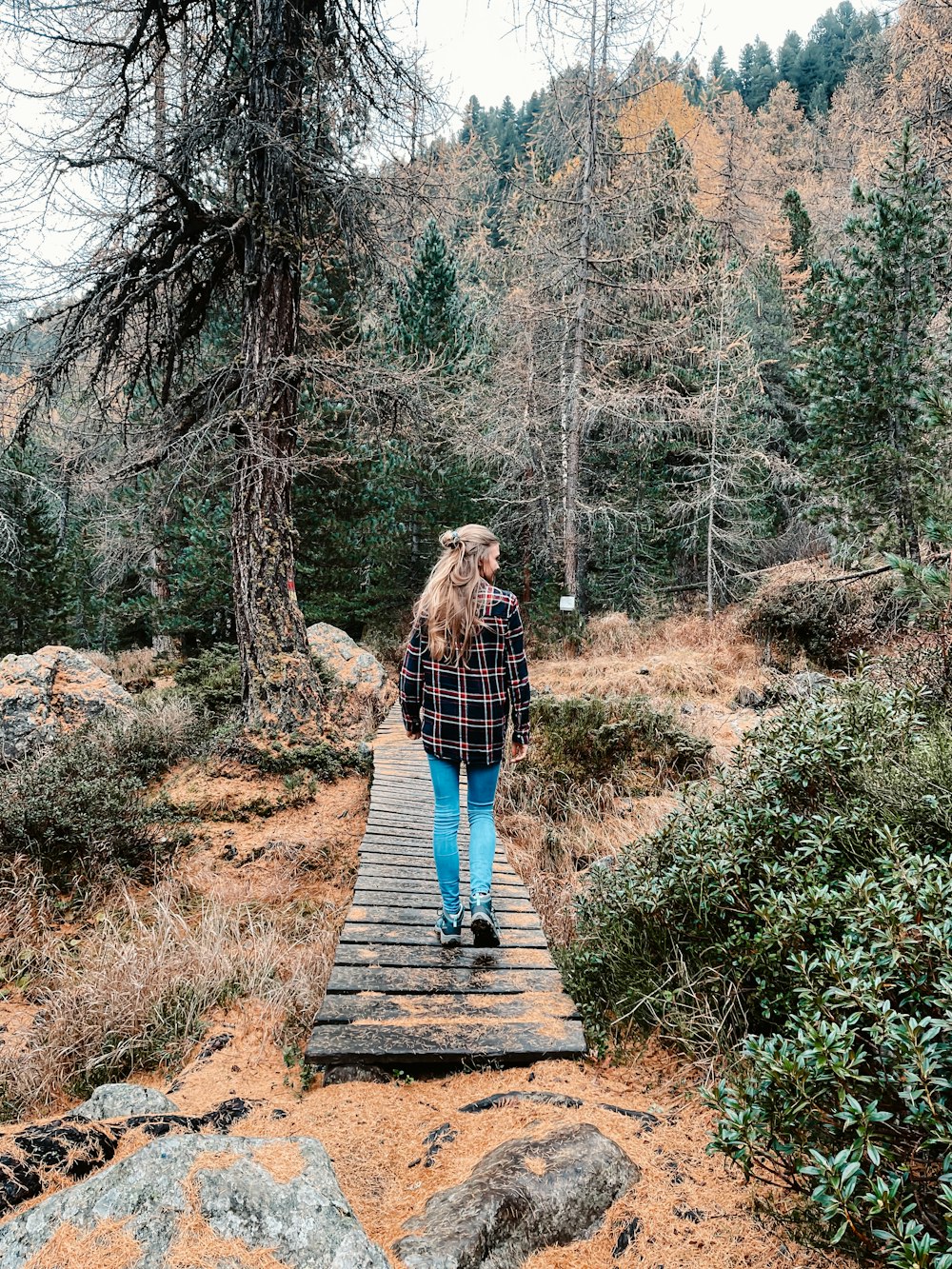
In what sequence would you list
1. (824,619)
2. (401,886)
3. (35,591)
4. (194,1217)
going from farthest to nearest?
(35,591)
(824,619)
(401,886)
(194,1217)

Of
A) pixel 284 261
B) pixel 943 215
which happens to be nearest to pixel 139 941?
pixel 284 261

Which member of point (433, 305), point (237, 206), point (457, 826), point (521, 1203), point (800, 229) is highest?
point (800, 229)

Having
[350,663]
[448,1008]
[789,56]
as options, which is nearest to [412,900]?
[448,1008]

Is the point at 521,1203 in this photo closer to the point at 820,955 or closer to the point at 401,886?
the point at 820,955

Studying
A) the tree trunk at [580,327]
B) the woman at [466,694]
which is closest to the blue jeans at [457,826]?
the woman at [466,694]

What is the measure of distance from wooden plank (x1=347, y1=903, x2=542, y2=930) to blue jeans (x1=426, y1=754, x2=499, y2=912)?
0.41 meters

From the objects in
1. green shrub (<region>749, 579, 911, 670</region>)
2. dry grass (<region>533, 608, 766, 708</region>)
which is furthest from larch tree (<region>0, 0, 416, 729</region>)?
green shrub (<region>749, 579, 911, 670</region>)

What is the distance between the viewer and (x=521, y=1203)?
170cm

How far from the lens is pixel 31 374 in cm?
663

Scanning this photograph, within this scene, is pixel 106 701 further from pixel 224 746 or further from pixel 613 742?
pixel 613 742

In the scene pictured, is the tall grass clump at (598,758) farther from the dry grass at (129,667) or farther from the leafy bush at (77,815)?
the dry grass at (129,667)

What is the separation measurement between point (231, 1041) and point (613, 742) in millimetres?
5148

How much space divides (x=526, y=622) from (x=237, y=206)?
11133mm

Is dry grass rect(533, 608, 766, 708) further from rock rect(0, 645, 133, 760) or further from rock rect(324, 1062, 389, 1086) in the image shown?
rock rect(324, 1062, 389, 1086)
